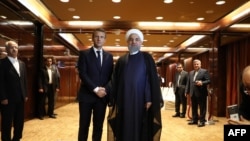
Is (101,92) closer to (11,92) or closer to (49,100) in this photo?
(11,92)

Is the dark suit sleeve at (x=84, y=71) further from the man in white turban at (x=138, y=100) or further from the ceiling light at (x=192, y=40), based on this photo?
the ceiling light at (x=192, y=40)

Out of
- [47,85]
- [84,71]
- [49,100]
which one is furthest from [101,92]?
[49,100]

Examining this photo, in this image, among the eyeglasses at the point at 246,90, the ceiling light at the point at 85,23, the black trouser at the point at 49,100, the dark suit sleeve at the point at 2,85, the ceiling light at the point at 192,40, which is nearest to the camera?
the eyeglasses at the point at 246,90

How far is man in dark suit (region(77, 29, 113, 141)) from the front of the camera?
3.01 meters

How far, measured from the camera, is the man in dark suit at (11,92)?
11.7 ft

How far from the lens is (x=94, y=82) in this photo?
9.90ft

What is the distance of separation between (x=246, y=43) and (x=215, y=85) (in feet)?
5.14

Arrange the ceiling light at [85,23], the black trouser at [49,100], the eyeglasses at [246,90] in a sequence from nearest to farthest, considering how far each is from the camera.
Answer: the eyeglasses at [246,90], the black trouser at [49,100], the ceiling light at [85,23]

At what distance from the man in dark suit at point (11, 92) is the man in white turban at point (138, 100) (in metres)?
1.43

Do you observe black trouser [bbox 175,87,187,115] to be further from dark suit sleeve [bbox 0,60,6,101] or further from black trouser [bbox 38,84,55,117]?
dark suit sleeve [bbox 0,60,6,101]

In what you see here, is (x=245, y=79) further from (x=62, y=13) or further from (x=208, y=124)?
(x=62, y=13)

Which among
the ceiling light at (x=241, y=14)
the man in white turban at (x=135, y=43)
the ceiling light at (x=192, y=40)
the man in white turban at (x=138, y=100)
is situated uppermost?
the ceiling light at (x=241, y=14)

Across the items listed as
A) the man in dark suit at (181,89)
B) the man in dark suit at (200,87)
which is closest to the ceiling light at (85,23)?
the man in dark suit at (181,89)

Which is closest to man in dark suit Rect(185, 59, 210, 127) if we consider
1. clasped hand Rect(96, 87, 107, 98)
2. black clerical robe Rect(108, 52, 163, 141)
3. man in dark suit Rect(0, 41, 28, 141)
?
black clerical robe Rect(108, 52, 163, 141)
